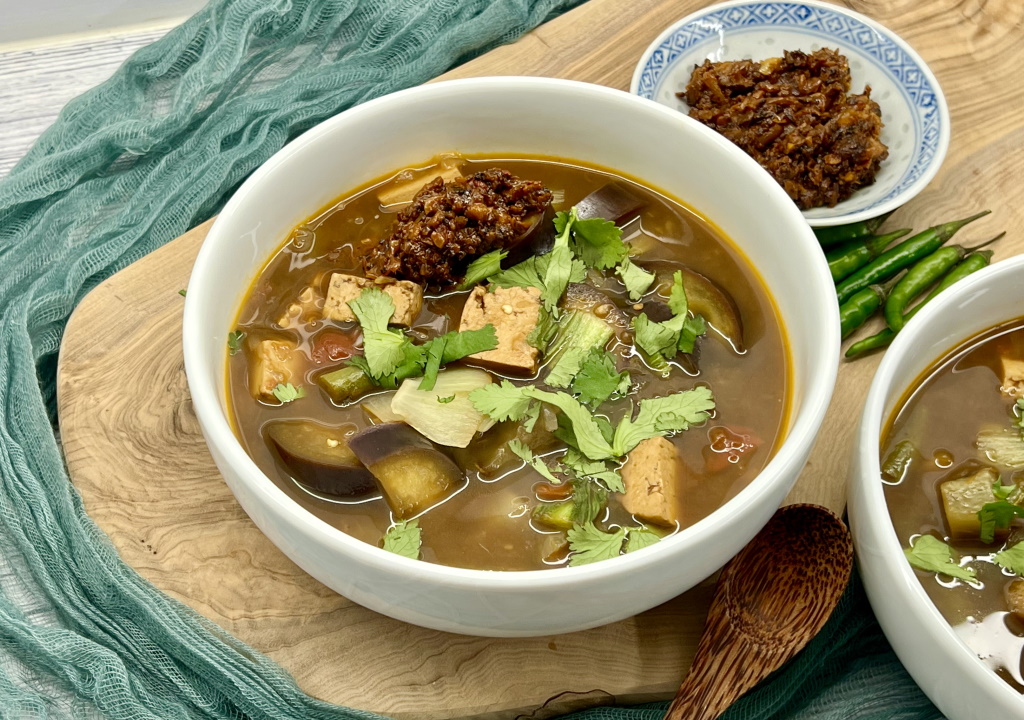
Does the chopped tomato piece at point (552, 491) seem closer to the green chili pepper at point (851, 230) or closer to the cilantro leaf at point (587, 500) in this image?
the cilantro leaf at point (587, 500)

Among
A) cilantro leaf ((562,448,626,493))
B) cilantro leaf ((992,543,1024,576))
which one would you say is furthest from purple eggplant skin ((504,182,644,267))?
cilantro leaf ((992,543,1024,576))

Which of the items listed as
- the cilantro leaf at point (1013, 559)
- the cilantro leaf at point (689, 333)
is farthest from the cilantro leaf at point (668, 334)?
the cilantro leaf at point (1013, 559)

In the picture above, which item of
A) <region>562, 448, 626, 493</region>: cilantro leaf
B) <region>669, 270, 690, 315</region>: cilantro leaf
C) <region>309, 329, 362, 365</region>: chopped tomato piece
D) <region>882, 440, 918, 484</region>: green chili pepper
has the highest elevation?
<region>309, 329, 362, 365</region>: chopped tomato piece

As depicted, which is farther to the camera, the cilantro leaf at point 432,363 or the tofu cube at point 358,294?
the tofu cube at point 358,294

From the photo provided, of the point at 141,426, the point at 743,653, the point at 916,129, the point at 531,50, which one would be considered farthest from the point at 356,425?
the point at 916,129

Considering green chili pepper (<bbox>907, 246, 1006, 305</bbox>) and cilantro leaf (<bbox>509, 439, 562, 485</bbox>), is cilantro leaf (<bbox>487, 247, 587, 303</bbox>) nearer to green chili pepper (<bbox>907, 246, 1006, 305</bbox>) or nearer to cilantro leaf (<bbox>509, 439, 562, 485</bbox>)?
cilantro leaf (<bbox>509, 439, 562, 485</bbox>)

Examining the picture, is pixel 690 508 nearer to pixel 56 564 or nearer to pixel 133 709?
pixel 133 709

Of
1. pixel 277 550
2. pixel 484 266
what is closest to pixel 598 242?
pixel 484 266
